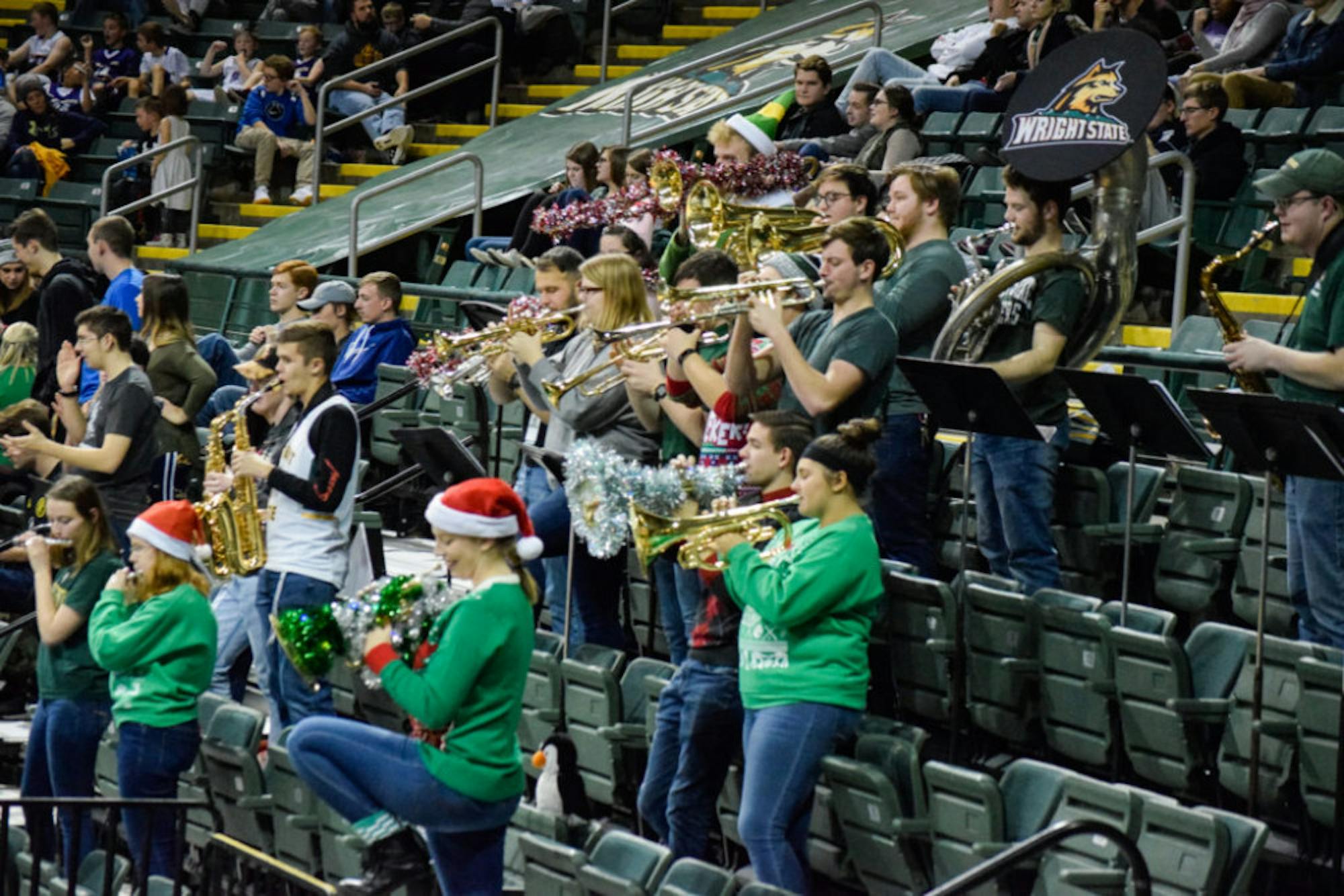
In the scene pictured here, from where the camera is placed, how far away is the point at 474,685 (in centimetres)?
486

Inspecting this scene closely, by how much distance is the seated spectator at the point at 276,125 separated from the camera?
15.2 meters

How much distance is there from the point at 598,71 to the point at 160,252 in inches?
141

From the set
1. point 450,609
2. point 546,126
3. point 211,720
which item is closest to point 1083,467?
point 450,609

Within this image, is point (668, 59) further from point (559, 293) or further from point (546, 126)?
point (559, 293)

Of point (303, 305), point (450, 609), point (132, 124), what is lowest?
point (132, 124)

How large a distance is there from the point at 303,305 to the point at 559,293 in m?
2.20

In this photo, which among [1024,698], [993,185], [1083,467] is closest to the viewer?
[1024,698]

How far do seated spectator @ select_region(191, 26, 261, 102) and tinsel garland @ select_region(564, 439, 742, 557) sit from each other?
10.4 m

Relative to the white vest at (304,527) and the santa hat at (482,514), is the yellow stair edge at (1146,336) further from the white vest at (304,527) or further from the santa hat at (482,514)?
the santa hat at (482,514)

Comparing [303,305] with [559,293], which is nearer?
[559,293]

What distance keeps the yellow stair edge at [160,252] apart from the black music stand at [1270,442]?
10695 mm

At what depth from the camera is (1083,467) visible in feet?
21.3

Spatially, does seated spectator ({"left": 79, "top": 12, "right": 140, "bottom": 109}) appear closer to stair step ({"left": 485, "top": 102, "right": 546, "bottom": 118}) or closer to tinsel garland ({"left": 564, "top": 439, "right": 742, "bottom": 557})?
stair step ({"left": 485, "top": 102, "right": 546, "bottom": 118})

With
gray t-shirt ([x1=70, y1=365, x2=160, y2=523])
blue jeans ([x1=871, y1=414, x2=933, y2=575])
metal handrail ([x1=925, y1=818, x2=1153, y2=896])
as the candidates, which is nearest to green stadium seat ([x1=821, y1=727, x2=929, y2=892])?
metal handrail ([x1=925, y1=818, x2=1153, y2=896])
